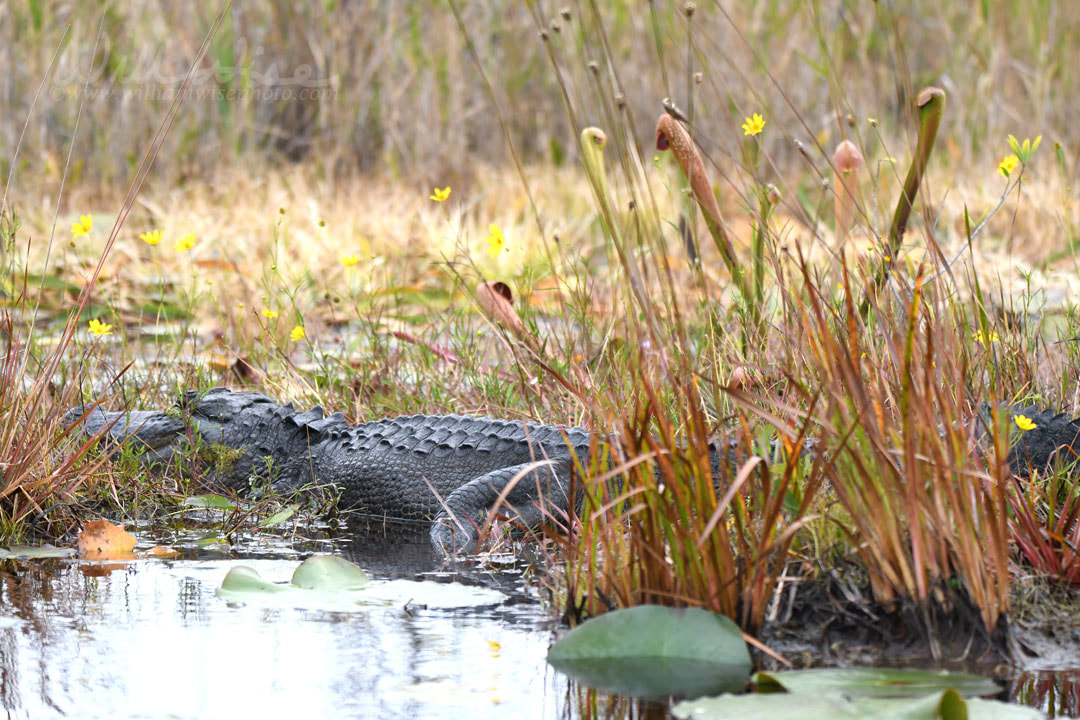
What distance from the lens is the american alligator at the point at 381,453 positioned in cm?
281

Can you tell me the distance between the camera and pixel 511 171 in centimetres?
845

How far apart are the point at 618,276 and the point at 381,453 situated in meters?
1.13

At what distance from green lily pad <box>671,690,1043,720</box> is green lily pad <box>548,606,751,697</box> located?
0.44ft

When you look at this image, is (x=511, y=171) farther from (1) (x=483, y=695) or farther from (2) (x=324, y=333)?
(1) (x=483, y=695)

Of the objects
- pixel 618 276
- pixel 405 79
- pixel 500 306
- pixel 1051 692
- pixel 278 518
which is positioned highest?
pixel 405 79

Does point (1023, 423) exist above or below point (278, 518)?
above

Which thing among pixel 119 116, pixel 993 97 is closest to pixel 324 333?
pixel 119 116

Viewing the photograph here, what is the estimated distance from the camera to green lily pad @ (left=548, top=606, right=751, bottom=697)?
5.44 feet

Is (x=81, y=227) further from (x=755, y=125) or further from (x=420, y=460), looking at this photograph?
(x=755, y=125)

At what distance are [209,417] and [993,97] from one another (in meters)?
6.67

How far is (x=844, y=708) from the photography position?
4.75 ft

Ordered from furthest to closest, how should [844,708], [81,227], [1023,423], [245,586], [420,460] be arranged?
[81,227] → [420,460] → [1023,423] → [245,586] → [844,708]

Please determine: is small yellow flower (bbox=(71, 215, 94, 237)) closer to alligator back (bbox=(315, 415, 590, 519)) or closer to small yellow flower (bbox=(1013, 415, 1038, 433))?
alligator back (bbox=(315, 415, 590, 519))

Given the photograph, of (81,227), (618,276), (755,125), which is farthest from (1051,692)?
A: (81,227)
